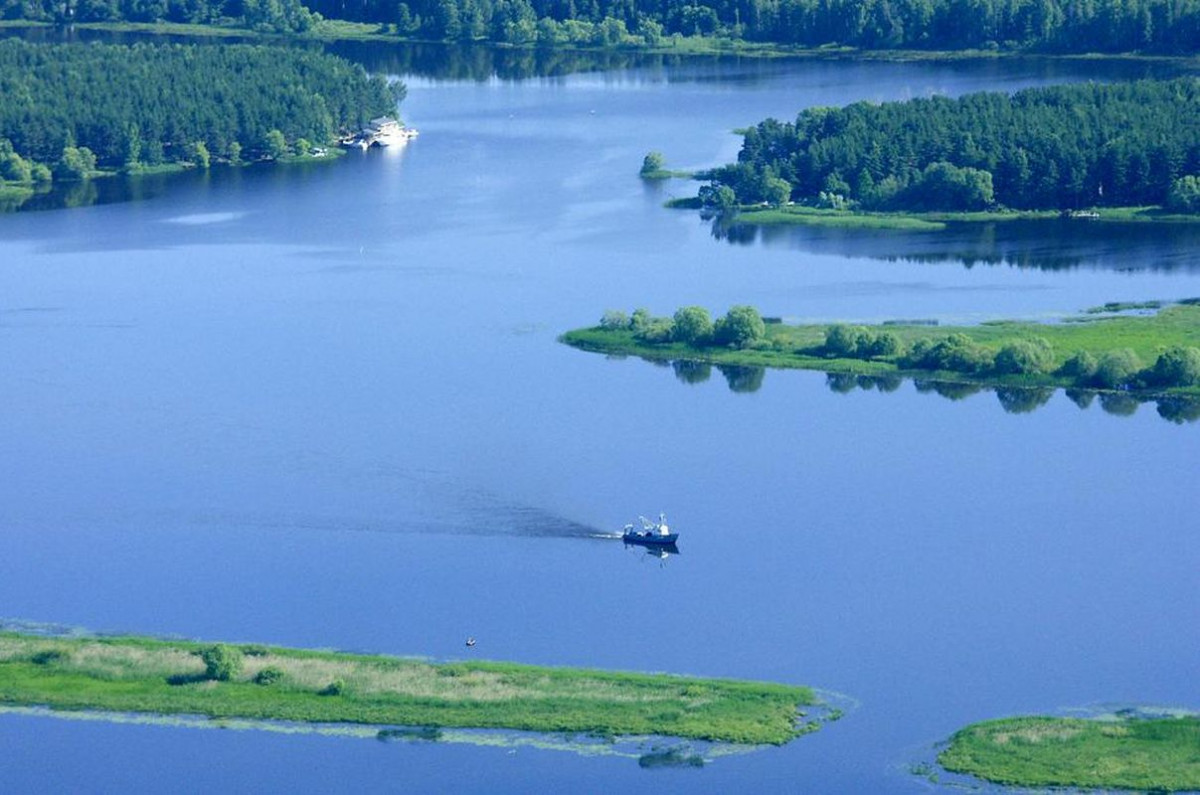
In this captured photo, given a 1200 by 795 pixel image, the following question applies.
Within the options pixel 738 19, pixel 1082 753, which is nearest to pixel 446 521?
pixel 1082 753

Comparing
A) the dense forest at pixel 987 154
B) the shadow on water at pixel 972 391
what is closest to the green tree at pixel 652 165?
the dense forest at pixel 987 154

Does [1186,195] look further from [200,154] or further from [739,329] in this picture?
[200,154]

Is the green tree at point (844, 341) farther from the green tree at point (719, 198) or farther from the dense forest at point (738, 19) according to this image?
the dense forest at point (738, 19)

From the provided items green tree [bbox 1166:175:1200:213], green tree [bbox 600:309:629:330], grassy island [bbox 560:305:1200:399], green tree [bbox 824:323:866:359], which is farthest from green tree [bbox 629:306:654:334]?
green tree [bbox 1166:175:1200:213]

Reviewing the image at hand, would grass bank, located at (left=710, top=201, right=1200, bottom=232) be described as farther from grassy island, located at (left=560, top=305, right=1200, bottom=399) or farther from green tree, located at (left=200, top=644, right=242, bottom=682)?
green tree, located at (left=200, top=644, right=242, bottom=682)

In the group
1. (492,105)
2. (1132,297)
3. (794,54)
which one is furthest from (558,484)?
(794,54)

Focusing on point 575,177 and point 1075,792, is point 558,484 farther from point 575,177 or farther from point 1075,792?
point 575,177
